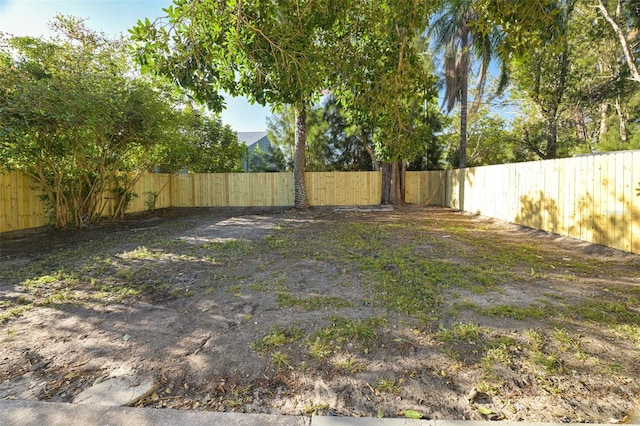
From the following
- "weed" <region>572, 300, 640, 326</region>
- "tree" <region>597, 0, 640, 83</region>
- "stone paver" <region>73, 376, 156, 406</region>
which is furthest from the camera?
"tree" <region>597, 0, 640, 83</region>

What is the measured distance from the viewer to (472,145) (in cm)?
1638

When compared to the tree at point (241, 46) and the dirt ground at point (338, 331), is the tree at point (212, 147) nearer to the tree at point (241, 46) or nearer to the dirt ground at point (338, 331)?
the dirt ground at point (338, 331)

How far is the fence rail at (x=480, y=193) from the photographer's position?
15.2 feet

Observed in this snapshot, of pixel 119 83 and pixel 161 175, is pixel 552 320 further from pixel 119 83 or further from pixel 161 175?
pixel 161 175

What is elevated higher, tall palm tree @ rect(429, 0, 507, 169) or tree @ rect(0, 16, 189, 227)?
tall palm tree @ rect(429, 0, 507, 169)

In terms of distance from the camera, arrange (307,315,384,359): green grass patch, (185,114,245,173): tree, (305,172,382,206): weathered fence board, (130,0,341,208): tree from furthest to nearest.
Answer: (305,172,382,206): weathered fence board
(185,114,245,173): tree
(130,0,341,208): tree
(307,315,384,359): green grass patch

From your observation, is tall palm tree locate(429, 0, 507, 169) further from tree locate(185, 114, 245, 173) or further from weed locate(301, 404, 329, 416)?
weed locate(301, 404, 329, 416)

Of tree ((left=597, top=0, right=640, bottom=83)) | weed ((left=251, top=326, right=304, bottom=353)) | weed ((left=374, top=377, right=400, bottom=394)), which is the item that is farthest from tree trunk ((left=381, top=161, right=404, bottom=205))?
weed ((left=374, top=377, right=400, bottom=394))

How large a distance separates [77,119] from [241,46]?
444cm

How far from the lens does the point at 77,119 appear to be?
223 inches

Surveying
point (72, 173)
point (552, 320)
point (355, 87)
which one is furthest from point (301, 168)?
point (552, 320)

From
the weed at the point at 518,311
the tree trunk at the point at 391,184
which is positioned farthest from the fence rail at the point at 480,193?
the weed at the point at 518,311

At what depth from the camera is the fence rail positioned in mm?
4625

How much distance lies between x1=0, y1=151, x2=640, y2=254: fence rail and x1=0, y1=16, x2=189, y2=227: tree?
0.89 m
